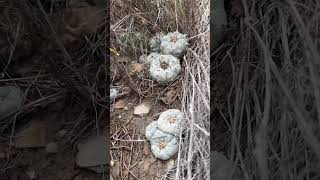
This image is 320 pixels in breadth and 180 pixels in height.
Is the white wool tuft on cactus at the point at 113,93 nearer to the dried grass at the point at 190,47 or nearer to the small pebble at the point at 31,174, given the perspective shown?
the dried grass at the point at 190,47

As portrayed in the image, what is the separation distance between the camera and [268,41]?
155cm

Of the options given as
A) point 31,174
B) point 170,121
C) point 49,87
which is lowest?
point 31,174

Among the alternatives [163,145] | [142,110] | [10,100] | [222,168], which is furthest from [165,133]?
[10,100]

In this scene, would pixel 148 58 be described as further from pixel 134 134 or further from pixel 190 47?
pixel 134 134

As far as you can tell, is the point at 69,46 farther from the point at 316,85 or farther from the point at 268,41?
the point at 316,85

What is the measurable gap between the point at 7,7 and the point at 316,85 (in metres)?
1.07

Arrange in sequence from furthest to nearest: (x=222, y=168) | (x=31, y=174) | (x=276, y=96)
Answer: (x=31, y=174), (x=222, y=168), (x=276, y=96)

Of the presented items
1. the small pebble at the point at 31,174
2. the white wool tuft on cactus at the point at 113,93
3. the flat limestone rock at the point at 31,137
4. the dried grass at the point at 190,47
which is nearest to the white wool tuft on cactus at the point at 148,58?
the dried grass at the point at 190,47

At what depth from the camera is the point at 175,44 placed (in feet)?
6.60

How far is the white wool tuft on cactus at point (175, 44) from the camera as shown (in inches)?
78.9

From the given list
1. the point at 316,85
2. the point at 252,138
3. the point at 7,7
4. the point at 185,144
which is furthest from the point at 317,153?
the point at 7,7

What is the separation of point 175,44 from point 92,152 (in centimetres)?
52

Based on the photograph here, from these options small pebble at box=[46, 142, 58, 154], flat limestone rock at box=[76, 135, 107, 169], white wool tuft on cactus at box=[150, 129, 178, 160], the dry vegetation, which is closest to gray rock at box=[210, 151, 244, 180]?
the dry vegetation

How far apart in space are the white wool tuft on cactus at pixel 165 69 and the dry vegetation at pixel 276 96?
25 cm
